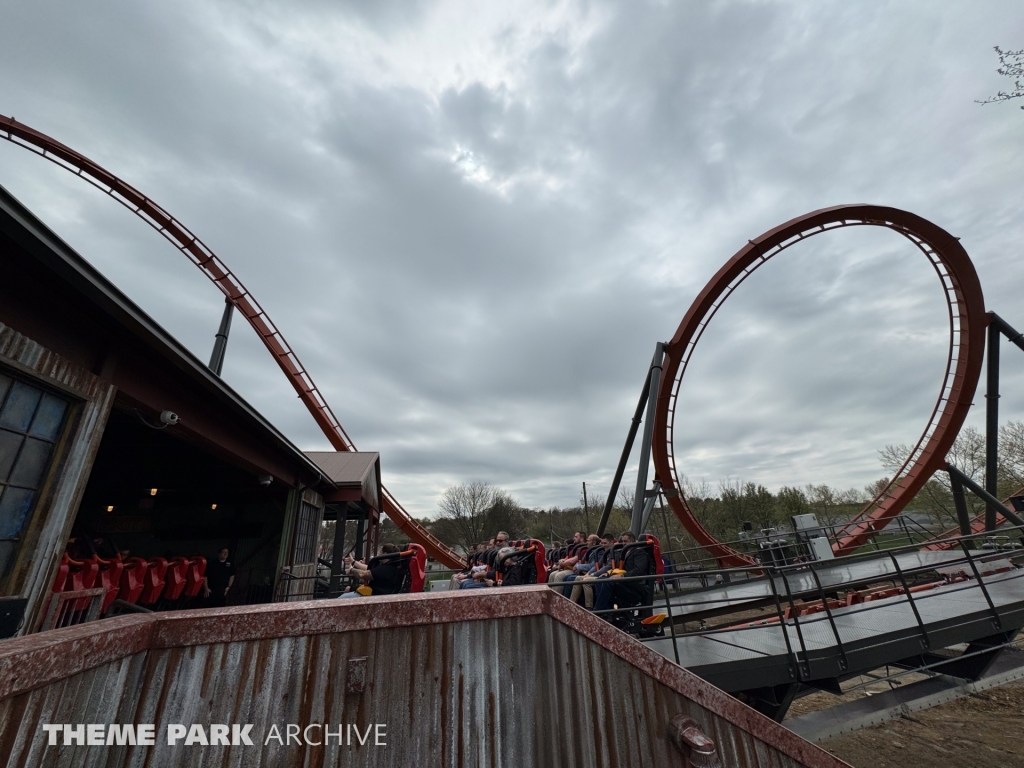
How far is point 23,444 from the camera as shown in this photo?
316 cm

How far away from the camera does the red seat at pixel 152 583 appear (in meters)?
6.34

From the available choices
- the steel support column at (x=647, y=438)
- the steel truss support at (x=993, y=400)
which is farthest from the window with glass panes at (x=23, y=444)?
the steel truss support at (x=993, y=400)

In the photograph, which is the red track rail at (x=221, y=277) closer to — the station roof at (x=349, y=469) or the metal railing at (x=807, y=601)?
the station roof at (x=349, y=469)

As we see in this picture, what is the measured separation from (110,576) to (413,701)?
5.87 m

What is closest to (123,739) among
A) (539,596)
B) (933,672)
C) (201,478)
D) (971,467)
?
(539,596)

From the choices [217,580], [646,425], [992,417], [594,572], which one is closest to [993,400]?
[992,417]

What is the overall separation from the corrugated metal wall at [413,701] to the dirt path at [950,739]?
228 inches

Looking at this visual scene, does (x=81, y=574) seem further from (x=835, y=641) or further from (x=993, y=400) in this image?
(x=993, y=400)

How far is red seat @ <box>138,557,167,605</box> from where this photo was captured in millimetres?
6344

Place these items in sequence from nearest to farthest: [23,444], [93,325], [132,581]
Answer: [23,444] → [93,325] → [132,581]

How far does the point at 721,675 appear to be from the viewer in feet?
13.5

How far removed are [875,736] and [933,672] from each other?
3094 millimetres

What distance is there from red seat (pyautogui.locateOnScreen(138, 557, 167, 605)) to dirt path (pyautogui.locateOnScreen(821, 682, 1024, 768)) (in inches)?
406

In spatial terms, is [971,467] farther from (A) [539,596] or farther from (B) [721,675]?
(A) [539,596]
